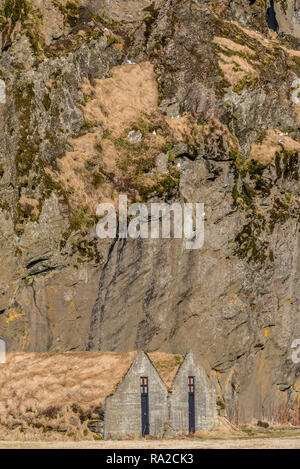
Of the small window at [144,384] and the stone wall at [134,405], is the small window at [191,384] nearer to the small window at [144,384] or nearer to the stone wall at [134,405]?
the stone wall at [134,405]

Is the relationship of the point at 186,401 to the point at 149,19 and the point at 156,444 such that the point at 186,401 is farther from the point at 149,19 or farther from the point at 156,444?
the point at 149,19

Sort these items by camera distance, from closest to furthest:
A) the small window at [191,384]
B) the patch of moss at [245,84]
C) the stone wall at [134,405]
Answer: the stone wall at [134,405] < the small window at [191,384] < the patch of moss at [245,84]

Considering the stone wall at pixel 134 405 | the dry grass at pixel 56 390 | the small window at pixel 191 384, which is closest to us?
the dry grass at pixel 56 390

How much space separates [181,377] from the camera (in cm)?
5278

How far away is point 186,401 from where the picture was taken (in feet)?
172

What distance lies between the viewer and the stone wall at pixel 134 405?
50.0 metres

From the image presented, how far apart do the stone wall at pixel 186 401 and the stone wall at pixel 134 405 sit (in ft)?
1.60

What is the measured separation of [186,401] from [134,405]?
291 cm

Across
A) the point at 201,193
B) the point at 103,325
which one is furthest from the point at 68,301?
the point at 201,193

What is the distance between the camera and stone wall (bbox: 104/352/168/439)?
5000 centimetres

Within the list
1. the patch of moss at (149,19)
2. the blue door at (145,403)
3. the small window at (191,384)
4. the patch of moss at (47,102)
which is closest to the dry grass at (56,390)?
the small window at (191,384)

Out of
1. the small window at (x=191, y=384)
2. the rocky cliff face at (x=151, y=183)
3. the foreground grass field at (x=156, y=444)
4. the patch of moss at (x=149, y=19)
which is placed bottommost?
the foreground grass field at (x=156, y=444)

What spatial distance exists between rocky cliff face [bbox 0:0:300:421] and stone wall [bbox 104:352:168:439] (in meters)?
2.62

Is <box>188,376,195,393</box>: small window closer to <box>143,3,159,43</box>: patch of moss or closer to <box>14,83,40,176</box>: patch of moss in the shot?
<box>14,83,40,176</box>: patch of moss
